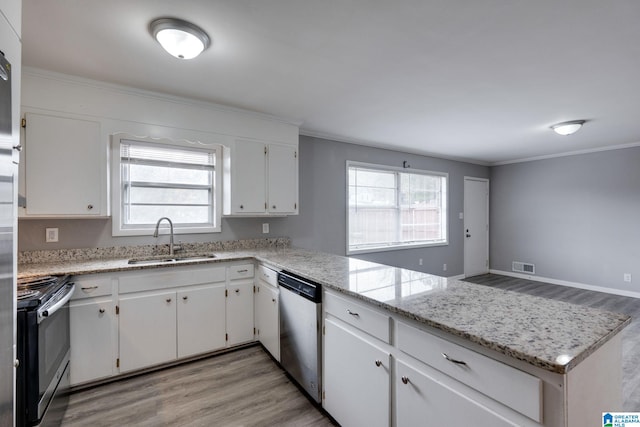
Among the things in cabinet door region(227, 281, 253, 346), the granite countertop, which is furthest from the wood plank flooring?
cabinet door region(227, 281, 253, 346)

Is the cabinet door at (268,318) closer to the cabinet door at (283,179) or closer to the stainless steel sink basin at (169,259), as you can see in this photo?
the stainless steel sink basin at (169,259)

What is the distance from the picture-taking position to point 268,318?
2645mm

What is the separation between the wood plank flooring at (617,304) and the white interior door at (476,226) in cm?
27

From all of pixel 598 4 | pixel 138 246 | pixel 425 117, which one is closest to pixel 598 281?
pixel 425 117

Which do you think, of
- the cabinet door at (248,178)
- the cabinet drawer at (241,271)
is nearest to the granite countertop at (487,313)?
the cabinet drawer at (241,271)

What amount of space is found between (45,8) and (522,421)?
286cm

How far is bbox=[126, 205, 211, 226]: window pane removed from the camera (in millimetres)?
2896

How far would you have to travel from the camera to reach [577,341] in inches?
38.1

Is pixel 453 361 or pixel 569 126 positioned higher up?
pixel 569 126

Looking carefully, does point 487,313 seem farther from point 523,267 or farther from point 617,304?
point 523,267

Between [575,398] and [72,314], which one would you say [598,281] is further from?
[72,314]

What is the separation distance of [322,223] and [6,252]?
330 cm

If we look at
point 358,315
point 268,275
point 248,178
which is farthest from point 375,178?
point 358,315

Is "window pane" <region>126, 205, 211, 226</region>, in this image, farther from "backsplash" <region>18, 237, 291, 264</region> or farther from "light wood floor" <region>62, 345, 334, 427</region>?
"light wood floor" <region>62, 345, 334, 427</region>
